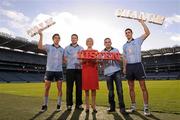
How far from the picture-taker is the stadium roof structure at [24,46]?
64688 millimetres

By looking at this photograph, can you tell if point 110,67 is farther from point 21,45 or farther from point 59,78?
point 21,45

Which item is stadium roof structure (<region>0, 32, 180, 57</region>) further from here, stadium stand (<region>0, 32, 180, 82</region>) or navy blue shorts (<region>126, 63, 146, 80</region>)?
navy blue shorts (<region>126, 63, 146, 80</region>)

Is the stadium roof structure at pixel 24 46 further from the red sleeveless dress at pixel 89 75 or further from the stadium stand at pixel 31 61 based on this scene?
the red sleeveless dress at pixel 89 75

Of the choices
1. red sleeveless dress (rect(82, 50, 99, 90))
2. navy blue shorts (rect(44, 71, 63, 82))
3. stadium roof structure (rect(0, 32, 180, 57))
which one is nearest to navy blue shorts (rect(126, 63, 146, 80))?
red sleeveless dress (rect(82, 50, 99, 90))

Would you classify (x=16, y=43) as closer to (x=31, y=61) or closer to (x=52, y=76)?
(x=31, y=61)

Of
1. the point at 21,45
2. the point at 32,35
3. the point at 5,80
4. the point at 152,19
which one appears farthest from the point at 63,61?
the point at 21,45

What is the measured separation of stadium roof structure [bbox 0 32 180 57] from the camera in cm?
6469

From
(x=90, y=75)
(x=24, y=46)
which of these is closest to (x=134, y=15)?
(x=90, y=75)

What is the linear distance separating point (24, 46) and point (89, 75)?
6979 centimetres

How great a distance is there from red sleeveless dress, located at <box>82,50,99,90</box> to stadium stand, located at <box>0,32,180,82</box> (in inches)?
2257

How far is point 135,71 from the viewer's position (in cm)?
765

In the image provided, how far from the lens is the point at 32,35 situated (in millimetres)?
8461

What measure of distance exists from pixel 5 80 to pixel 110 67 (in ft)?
201

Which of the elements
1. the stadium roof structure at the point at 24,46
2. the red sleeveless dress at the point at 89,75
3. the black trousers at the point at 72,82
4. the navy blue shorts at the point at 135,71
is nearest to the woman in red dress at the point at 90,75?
the red sleeveless dress at the point at 89,75
